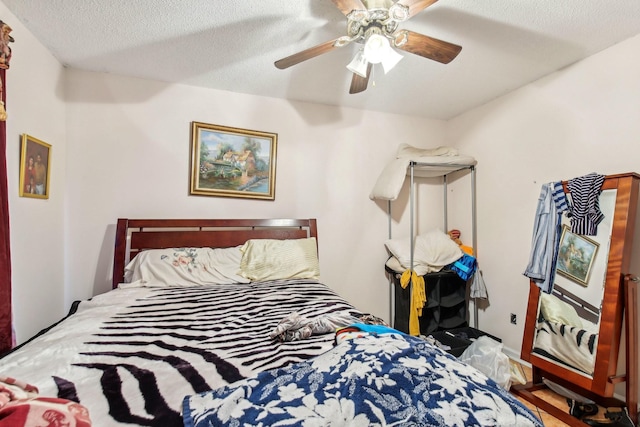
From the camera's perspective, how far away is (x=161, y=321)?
1456 mm

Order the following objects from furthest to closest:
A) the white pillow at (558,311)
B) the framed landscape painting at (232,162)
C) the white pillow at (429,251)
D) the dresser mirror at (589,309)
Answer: the white pillow at (429,251) → the framed landscape painting at (232,162) → the white pillow at (558,311) → the dresser mirror at (589,309)

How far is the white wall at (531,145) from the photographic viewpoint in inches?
78.5

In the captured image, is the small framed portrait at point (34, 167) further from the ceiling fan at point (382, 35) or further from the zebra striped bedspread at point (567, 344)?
the zebra striped bedspread at point (567, 344)

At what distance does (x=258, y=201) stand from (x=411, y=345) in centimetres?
212

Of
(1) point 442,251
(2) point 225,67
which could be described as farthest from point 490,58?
(2) point 225,67

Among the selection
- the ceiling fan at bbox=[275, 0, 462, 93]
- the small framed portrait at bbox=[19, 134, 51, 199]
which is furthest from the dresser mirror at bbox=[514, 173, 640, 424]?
the small framed portrait at bbox=[19, 134, 51, 199]

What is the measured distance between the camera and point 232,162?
275cm

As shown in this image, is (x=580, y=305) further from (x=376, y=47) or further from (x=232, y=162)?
(x=232, y=162)

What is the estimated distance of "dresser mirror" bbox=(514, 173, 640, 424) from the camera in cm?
175

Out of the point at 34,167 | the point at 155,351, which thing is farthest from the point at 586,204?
the point at 34,167

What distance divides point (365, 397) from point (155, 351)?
82 cm

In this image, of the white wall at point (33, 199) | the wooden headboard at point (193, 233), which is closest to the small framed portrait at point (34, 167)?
the white wall at point (33, 199)

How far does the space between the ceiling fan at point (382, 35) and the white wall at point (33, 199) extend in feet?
5.31

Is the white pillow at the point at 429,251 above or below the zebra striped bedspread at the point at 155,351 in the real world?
above
